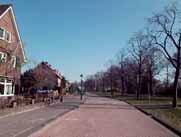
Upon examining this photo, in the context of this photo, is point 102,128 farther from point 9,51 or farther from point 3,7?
point 3,7

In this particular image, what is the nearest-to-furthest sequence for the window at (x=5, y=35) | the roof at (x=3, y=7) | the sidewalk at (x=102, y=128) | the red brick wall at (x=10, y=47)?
the sidewalk at (x=102, y=128) < the red brick wall at (x=10, y=47) < the window at (x=5, y=35) < the roof at (x=3, y=7)

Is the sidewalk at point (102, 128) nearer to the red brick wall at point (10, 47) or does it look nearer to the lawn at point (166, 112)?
the lawn at point (166, 112)

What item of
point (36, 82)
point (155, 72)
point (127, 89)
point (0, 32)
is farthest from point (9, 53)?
point (127, 89)

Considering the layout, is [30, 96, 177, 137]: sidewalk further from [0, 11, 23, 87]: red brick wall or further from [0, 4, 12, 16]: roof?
[0, 4, 12, 16]: roof

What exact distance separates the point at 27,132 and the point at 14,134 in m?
1.04

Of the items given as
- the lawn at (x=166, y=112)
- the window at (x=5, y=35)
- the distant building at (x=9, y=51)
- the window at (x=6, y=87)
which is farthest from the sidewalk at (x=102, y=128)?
the window at (x=5, y=35)

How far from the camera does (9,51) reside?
114 ft

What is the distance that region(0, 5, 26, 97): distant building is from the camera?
3514 cm

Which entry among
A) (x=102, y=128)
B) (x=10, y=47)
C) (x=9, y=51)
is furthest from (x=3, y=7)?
(x=102, y=128)

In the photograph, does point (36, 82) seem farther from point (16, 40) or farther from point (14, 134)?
point (14, 134)

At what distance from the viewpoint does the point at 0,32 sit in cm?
3522

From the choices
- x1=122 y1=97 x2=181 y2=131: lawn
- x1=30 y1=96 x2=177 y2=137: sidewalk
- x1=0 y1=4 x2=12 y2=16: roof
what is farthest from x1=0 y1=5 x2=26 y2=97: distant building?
x1=122 y1=97 x2=181 y2=131: lawn

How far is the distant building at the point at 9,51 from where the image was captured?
3514 centimetres

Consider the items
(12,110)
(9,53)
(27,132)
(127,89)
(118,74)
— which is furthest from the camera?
(127,89)
